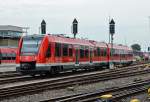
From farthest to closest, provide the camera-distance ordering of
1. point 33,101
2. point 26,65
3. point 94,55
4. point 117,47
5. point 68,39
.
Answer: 1. point 117,47
2. point 94,55
3. point 68,39
4. point 26,65
5. point 33,101

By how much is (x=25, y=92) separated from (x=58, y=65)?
43.4 feet

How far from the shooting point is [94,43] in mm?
43719

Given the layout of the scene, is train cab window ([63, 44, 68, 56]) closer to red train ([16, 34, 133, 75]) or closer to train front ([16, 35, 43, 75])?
red train ([16, 34, 133, 75])

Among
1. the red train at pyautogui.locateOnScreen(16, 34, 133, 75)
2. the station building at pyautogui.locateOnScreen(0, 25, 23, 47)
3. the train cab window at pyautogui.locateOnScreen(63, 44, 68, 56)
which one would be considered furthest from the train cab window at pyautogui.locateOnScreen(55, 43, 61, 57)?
the station building at pyautogui.locateOnScreen(0, 25, 23, 47)

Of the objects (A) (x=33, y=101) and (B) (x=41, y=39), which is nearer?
(A) (x=33, y=101)

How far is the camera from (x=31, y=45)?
29703 millimetres

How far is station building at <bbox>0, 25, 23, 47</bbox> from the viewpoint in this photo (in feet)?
361

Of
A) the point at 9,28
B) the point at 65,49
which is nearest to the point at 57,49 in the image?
the point at 65,49

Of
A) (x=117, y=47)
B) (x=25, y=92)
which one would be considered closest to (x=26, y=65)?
(x=25, y=92)

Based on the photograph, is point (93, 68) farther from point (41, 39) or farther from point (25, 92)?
point (25, 92)

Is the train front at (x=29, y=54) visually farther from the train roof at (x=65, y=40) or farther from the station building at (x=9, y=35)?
the station building at (x=9, y=35)

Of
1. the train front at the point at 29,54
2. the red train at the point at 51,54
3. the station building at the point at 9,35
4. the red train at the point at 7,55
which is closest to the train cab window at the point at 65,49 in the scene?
the red train at the point at 51,54

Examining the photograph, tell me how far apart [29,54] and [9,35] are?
283 ft

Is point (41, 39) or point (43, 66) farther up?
point (41, 39)
